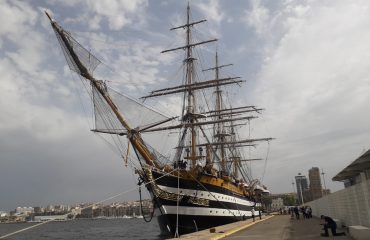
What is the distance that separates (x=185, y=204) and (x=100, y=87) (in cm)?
1079

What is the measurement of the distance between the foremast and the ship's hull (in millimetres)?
2119

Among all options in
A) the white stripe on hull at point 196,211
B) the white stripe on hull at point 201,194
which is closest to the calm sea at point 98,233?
the white stripe on hull at point 196,211

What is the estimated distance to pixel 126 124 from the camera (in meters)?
30.3

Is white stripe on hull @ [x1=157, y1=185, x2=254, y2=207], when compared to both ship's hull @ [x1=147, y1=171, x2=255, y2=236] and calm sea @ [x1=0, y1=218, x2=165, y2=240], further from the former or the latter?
calm sea @ [x1=0, y1=218, x2=165, y2=240]

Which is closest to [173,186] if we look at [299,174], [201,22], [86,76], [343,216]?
[86,76]

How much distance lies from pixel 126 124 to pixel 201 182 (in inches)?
299

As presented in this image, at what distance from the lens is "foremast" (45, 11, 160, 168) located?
82.3 feet

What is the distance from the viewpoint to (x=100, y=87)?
28719mm

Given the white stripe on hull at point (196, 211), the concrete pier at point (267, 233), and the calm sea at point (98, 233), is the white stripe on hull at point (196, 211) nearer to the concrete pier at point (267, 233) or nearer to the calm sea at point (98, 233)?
the concrete pier at point (267, 233)

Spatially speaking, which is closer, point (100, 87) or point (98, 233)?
point (100, 87)

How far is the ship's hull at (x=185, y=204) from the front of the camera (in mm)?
29469

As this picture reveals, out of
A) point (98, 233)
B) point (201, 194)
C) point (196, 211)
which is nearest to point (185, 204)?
point (196, 211)

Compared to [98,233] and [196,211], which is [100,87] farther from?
[98,233]

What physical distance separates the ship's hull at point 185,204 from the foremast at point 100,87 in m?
2.12
